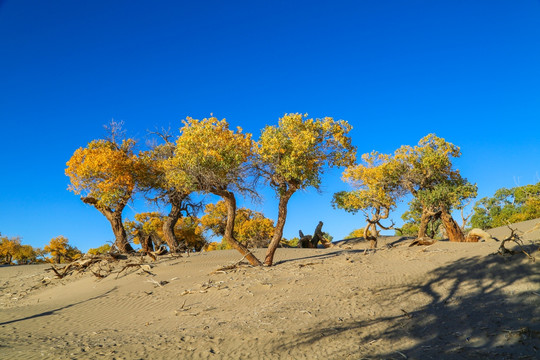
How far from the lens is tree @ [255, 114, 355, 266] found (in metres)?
16.0

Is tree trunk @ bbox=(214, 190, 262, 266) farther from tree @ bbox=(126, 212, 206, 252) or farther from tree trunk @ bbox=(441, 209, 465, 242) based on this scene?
tree @ bbox=(126, 212, 206, 252)

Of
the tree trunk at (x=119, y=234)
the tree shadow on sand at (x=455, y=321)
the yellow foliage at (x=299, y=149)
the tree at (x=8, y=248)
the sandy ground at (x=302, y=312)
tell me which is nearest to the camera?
the tree shadow on sand at (x=455, y=321)

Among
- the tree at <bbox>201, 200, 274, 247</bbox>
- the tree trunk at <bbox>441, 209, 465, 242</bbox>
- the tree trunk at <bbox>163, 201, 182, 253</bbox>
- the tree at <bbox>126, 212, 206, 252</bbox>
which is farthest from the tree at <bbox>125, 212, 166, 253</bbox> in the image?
the tree trunk at <bbox>441, 209, 465, 242</bbox>

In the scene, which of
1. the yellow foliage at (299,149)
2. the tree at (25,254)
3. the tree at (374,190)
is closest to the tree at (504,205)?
the tree at (374,190)

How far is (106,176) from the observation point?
21922 mm

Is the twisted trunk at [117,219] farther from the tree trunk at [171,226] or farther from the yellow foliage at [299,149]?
the yellow foliage at [299,149]

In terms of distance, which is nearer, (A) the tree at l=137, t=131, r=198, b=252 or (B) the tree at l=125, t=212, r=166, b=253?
(A) the tree at l=137, t=131, r=198, b=252

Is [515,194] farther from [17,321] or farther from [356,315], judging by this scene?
[17,321]

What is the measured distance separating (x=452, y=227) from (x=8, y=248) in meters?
47.4

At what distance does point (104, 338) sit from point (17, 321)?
4713mm

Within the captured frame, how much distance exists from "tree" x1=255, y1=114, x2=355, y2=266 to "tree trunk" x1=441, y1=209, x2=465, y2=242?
8528 millimetres

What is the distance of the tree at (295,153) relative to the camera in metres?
16.0

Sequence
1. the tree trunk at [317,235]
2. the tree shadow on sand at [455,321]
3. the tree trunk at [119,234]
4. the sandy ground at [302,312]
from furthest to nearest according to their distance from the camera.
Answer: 1. the tree trunk at [317,235]
2. the tree trunk at [119,234]
3. the sandy ground at [302,312]
4. the tree shadow on sand at [455,321]

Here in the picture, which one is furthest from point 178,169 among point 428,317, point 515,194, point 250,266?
point 515,194
